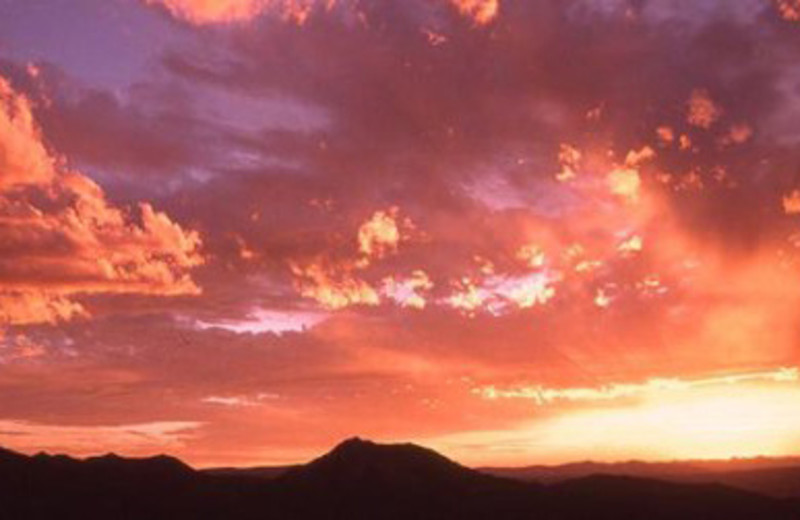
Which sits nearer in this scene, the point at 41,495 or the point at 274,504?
the point at 41,495

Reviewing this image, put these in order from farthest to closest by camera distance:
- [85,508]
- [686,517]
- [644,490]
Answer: [644,490] < [686,517] < [85,508]

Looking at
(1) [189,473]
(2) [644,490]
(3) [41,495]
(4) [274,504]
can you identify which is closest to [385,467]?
(4) [274,504]

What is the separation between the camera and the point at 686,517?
139 metres

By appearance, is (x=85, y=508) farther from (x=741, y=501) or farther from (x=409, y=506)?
(x=741, y=501)

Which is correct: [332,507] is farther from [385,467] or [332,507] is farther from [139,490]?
[139,490]

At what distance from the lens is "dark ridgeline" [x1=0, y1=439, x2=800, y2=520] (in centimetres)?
13262

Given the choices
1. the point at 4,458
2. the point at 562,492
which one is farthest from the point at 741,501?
the point at 4,458

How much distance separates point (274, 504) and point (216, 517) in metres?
14.1

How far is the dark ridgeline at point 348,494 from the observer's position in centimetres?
13262

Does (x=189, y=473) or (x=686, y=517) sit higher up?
(x=189, y=473)

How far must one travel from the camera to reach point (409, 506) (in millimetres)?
145500

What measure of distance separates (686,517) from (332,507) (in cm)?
5370

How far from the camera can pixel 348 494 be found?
14962 centimetres

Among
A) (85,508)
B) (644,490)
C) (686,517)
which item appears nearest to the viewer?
(85,508)
